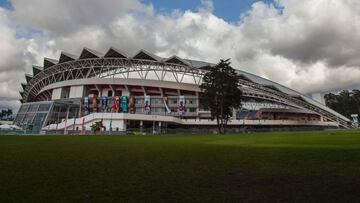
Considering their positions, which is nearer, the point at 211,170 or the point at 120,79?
the point at 211,170

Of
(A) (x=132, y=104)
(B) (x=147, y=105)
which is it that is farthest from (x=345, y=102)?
(A) (x=132, y=104)

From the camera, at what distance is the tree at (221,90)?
173 feet

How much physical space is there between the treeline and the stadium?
4054 cm

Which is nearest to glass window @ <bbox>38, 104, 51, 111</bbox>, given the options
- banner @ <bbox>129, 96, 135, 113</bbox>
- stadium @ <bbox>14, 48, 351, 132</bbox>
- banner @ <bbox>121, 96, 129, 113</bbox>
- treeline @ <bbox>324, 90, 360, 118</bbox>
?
stadium @ <bbox>14, 48, 351, 132</bbox>

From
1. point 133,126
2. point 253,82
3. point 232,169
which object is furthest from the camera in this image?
point 253,82

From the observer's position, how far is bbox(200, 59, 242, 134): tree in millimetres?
52844

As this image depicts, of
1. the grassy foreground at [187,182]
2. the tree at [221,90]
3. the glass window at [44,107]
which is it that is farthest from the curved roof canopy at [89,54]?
the grassy foreground at [187,182]

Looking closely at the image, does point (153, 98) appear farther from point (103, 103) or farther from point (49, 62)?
point (49, 62)

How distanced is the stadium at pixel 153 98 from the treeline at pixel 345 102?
133 feet

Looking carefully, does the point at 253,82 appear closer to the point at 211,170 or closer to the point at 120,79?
the point at 120,79

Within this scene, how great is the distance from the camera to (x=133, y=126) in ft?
256

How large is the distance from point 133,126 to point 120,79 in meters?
16.2

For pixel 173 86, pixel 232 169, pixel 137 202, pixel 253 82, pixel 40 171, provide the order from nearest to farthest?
pixel 137 202 < pixel 40 171 < pixel 232 169 < pixel 173 86 < pixel 253 82

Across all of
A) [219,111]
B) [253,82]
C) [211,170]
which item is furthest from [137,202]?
[253,82]
